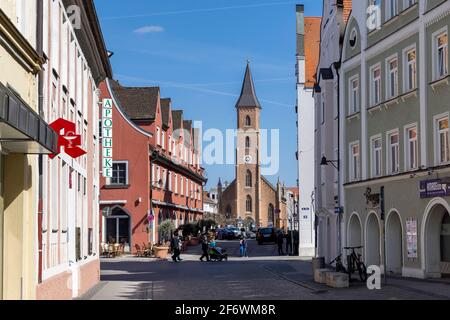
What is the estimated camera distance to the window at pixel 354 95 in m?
32.7

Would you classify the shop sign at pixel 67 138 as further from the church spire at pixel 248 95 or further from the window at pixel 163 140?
the church spire at pixel 248 95

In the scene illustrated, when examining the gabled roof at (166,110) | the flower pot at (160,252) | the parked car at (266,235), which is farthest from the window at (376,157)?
the parked car at (266,235)

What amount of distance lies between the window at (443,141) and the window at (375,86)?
5529 millimetres

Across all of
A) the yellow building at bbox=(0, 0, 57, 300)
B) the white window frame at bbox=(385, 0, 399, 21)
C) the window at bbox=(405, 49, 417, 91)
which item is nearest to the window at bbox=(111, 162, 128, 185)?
the white window frame at bbox=(385, 0, 399, 21)

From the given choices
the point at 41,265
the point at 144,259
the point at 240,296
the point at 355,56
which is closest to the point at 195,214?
the point at 144,259

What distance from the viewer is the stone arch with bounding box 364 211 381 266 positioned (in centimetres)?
3072

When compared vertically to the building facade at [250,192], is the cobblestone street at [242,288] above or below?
below

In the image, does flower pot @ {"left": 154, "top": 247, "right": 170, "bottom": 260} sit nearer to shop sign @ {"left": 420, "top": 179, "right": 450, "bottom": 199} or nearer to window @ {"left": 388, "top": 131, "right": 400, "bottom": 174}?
window @ {"left": 388, "top": 131, "right": 400, "bottom": 174}

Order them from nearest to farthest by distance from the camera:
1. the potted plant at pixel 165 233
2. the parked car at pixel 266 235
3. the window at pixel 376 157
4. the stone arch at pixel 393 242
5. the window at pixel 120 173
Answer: the stone arch at pixel 393 242, the window at pixel 376 157, the potted plant at pixel 165 233, the window at pixel 120 173, the parked car at pixel 266 235

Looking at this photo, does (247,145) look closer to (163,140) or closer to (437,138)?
(163,140)

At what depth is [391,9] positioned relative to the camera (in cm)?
2880

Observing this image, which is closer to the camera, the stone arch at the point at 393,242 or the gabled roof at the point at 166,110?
the stone arch at the point at 393,242

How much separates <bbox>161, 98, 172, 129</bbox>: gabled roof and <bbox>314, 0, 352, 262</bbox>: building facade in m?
22.7
